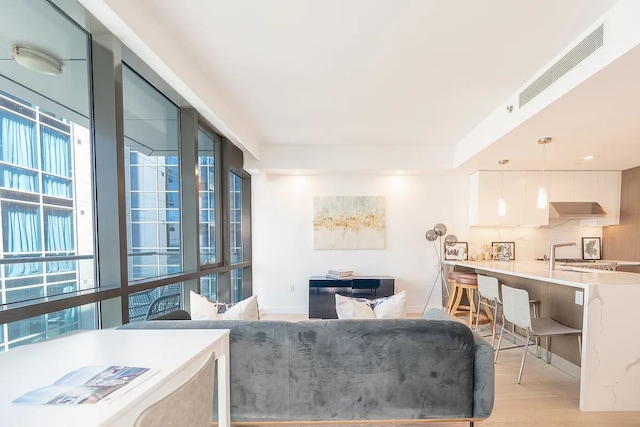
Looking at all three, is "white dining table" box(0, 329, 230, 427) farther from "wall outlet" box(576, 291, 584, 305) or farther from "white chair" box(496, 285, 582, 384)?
"wall outlet" box(576, 291, 584, 305)

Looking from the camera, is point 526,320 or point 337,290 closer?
point 526,320

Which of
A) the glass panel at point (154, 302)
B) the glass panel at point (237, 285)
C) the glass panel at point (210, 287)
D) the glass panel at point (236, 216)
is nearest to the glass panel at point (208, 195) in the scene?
the glass panel at point (210, 287)

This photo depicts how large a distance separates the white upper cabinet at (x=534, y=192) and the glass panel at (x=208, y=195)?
3952mm

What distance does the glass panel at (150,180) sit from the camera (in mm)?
2129

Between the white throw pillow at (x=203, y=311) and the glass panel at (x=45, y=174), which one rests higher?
the glass panel at (x=45, y=174)

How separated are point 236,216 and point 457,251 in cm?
372

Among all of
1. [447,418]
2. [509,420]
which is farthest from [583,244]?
[447,418]

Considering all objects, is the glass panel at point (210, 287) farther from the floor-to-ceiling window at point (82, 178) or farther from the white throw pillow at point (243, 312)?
the white throw pillow at point (243, 312)

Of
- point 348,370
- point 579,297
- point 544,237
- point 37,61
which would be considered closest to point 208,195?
point 37,61

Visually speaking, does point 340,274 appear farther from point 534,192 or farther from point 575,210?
point 575,210

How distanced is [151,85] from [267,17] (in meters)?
1.20

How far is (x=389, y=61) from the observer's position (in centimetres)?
213

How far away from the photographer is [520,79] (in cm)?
235

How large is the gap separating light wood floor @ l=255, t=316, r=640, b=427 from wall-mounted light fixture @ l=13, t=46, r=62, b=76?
2.68 m
